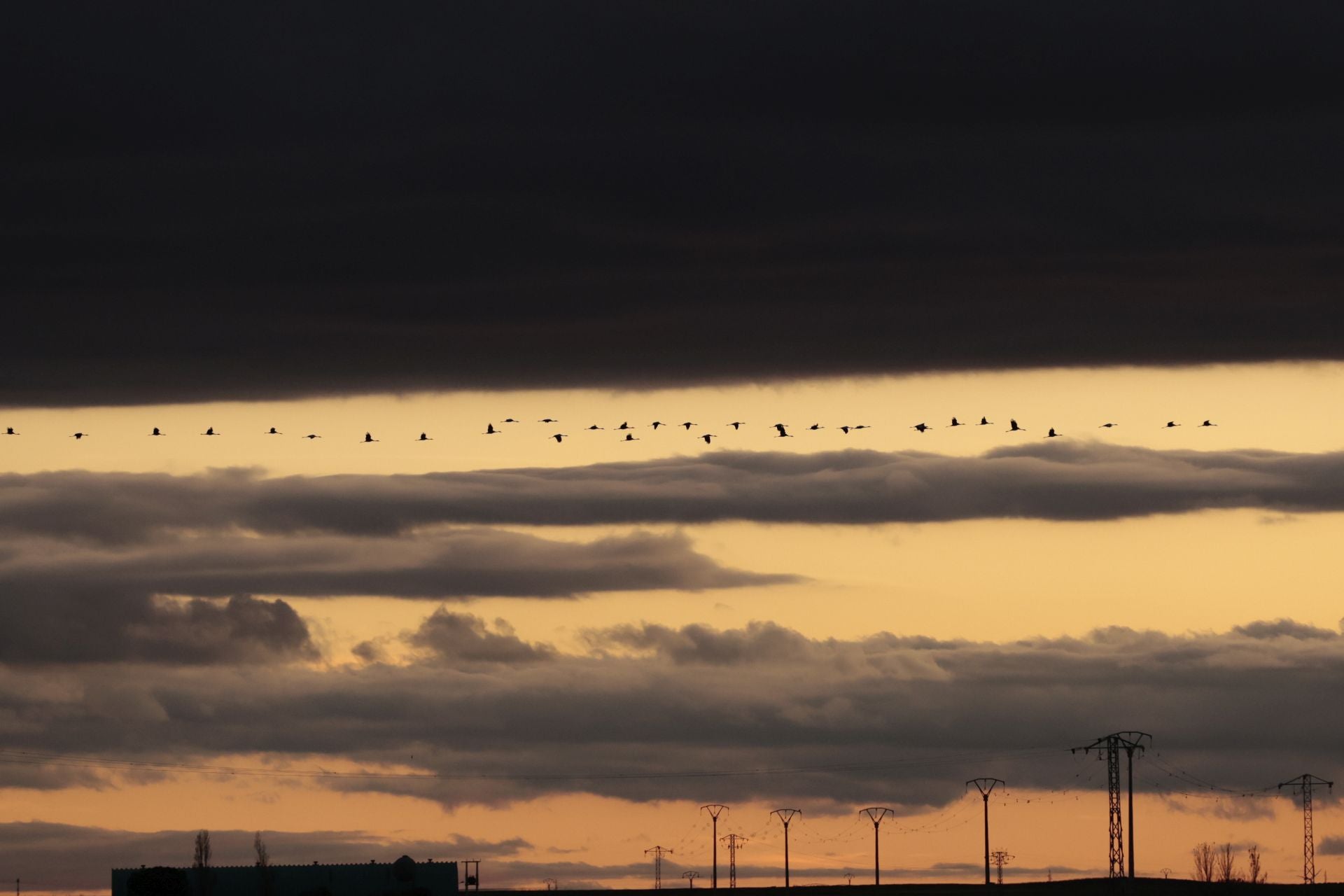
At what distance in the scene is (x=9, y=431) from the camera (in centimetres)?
19050

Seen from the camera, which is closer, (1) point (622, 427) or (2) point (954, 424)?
(2) point (954, 424)

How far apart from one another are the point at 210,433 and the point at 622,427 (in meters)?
32.8

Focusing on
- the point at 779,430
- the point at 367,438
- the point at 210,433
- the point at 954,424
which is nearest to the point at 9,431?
the point at 210,433

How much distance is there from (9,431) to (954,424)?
75264mm

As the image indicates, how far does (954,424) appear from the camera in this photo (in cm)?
17262

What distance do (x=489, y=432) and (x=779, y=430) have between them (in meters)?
23.4

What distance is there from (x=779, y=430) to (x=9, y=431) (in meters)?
61.6

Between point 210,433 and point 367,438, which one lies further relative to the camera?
point 210,433

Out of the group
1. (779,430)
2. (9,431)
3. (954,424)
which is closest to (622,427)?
(779,430)

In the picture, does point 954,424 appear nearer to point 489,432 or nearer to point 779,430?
point 779,430

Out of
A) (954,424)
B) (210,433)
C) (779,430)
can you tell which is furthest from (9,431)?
(954,424)

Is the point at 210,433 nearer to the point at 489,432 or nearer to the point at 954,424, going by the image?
the point at 489,432

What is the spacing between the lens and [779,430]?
7146 inches

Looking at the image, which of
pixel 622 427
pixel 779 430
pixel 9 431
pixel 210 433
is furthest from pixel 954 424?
pixel 9 431
